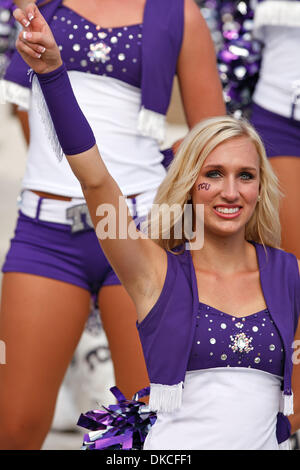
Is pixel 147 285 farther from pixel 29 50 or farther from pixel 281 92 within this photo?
pixel 281 92

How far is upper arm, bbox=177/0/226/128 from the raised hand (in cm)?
107

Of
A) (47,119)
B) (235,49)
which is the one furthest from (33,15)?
(235,49)

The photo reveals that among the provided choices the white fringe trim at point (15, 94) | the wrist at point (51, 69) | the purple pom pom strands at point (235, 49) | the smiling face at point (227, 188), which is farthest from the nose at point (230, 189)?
the purple pom pom strands at point (235, 49)

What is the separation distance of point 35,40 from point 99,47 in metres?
0.98

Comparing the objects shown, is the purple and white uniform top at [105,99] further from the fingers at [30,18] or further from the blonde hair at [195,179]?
the fingers at [30,18]

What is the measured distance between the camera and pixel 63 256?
125 inches

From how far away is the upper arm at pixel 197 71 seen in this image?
10.7ft

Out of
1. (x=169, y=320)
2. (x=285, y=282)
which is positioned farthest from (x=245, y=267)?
(x=169, y=320)

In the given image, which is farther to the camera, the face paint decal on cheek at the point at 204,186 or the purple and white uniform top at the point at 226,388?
the face paint decal on cheek at the point at 204,186

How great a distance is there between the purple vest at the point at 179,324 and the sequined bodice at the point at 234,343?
0.07 ft

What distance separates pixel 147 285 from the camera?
2.60 metres

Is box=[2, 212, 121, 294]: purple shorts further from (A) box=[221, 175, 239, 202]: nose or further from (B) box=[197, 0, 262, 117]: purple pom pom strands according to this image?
(B) box=[197, 0, 262, 117]: purple pom pom strands

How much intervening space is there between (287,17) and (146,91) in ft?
1.94

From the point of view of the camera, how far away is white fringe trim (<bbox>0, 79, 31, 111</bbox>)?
10.9 ft
